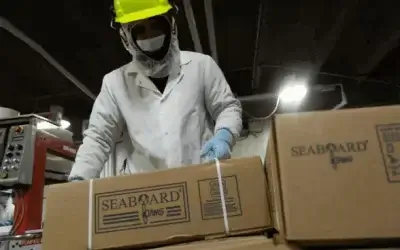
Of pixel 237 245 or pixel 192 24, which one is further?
pixel 192 24

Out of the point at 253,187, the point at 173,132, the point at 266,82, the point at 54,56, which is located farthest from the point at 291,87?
the point at 253,187

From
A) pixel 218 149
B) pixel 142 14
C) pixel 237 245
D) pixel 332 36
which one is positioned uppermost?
pixel 332 36

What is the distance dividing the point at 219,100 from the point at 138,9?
1.59 feet

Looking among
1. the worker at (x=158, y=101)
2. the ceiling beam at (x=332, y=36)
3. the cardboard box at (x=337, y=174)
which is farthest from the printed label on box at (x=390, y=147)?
the ceiling beam at (x=332, y=36)

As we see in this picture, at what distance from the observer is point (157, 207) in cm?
94

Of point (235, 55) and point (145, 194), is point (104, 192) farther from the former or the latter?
point (235, 55)

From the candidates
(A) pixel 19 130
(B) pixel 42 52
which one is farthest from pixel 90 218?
(B) pixel 42 52

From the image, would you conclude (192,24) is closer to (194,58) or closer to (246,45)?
(246,45)

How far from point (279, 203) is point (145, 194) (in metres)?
0.33

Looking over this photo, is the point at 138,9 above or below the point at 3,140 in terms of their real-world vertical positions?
above

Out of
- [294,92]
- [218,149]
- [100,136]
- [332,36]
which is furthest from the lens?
[294,92]

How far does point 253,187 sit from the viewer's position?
0.94 m

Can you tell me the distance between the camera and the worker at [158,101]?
1.52 metres

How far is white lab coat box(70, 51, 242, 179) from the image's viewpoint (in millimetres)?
1515
